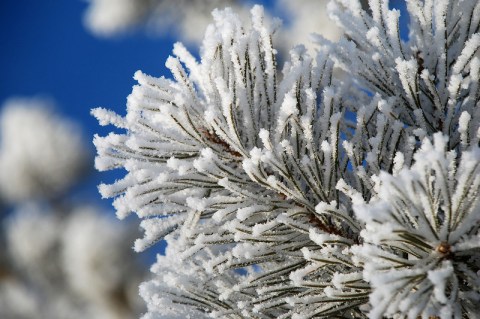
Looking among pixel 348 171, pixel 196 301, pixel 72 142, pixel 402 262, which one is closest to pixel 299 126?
pixel 348 171

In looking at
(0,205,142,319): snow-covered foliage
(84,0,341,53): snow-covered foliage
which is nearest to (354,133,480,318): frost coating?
(84,0,341,53): snow-covered foliage

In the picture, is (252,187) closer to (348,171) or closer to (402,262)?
(348,171)

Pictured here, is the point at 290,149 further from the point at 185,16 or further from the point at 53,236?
the point at 53,236

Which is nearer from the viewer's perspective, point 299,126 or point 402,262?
point 402,262

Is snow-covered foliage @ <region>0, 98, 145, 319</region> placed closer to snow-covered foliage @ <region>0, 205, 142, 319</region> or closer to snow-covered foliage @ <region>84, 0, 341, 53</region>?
snow-covered foliage @ <region>0, 205, 142, 319</region>

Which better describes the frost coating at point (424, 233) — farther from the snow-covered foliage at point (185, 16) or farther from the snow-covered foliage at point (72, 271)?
the snow-covered foliage at point (72, 271)

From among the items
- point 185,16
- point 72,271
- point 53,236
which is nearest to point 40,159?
point 53,236
